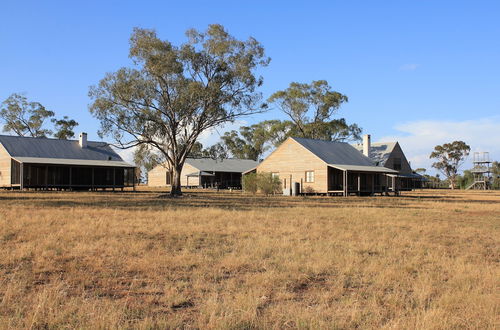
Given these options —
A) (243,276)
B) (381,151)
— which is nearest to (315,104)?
(381,151)

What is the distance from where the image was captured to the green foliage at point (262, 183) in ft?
146

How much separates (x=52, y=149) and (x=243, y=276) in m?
44.6

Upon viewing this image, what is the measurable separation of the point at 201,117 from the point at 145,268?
29.2 meters

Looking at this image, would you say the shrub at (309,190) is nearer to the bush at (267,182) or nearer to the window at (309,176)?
the window at (309,176)

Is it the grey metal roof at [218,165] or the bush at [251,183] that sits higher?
the grey metal roof at [218,165]

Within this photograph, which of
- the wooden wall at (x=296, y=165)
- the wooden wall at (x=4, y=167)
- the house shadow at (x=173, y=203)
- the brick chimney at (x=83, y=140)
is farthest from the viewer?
the brick chimney at (x=83, y=140)

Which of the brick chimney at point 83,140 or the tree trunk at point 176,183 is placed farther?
the brick chimney at point 83,140

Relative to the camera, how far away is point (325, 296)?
6957 millimetres

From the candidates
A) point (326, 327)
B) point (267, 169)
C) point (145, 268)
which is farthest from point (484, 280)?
point (267, 169)

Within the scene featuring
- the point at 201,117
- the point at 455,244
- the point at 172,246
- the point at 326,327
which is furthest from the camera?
the point at 201,117

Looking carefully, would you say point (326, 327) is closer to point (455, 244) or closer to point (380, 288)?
point (380, 288)

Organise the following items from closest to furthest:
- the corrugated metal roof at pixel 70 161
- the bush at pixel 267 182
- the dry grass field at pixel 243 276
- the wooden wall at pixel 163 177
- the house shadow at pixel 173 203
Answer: the dry grass field at pixel 243 276
the house shadow at pixel 173 203
the corrugated metal roof at pixel 70 161
the bush at pixel 267 182
the wooden wall at pixel 163 177

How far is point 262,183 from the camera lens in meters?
44.5

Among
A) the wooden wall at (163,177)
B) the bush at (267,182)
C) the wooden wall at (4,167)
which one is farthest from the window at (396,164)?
the wooden wall at (4,167)
